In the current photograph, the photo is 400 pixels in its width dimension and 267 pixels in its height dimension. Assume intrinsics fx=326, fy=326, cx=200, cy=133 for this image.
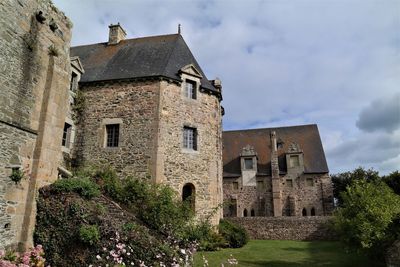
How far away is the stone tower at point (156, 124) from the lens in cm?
1526

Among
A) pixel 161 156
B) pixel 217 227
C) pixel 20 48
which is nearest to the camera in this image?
pixel 20 48

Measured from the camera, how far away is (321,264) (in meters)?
12.3

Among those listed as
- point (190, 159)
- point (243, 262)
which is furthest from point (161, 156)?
point (243, 262)

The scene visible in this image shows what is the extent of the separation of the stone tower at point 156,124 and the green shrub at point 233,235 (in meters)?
0.70

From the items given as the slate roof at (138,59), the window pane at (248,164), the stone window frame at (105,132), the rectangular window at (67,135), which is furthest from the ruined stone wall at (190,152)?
the window pane at (248,164)

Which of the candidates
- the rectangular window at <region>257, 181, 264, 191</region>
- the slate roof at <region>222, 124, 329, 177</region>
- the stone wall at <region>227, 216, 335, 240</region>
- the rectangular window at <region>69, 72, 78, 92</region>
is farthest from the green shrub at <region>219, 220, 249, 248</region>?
the slate roof at <region>222, 124, 329, 177</region>

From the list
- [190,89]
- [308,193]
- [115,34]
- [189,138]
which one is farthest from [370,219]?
[308,193]

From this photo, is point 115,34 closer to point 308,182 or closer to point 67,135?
point 67,135

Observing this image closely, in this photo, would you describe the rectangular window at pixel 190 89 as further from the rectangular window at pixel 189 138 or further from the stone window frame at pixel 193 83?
the rectangular window at pixel 189 138

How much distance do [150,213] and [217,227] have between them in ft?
21.2

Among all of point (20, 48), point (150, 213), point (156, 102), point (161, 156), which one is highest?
point (156, 102)

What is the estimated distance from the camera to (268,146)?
104 feet

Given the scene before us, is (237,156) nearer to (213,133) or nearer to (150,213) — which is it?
(213,133)

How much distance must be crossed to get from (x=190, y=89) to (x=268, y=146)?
16.9 m
